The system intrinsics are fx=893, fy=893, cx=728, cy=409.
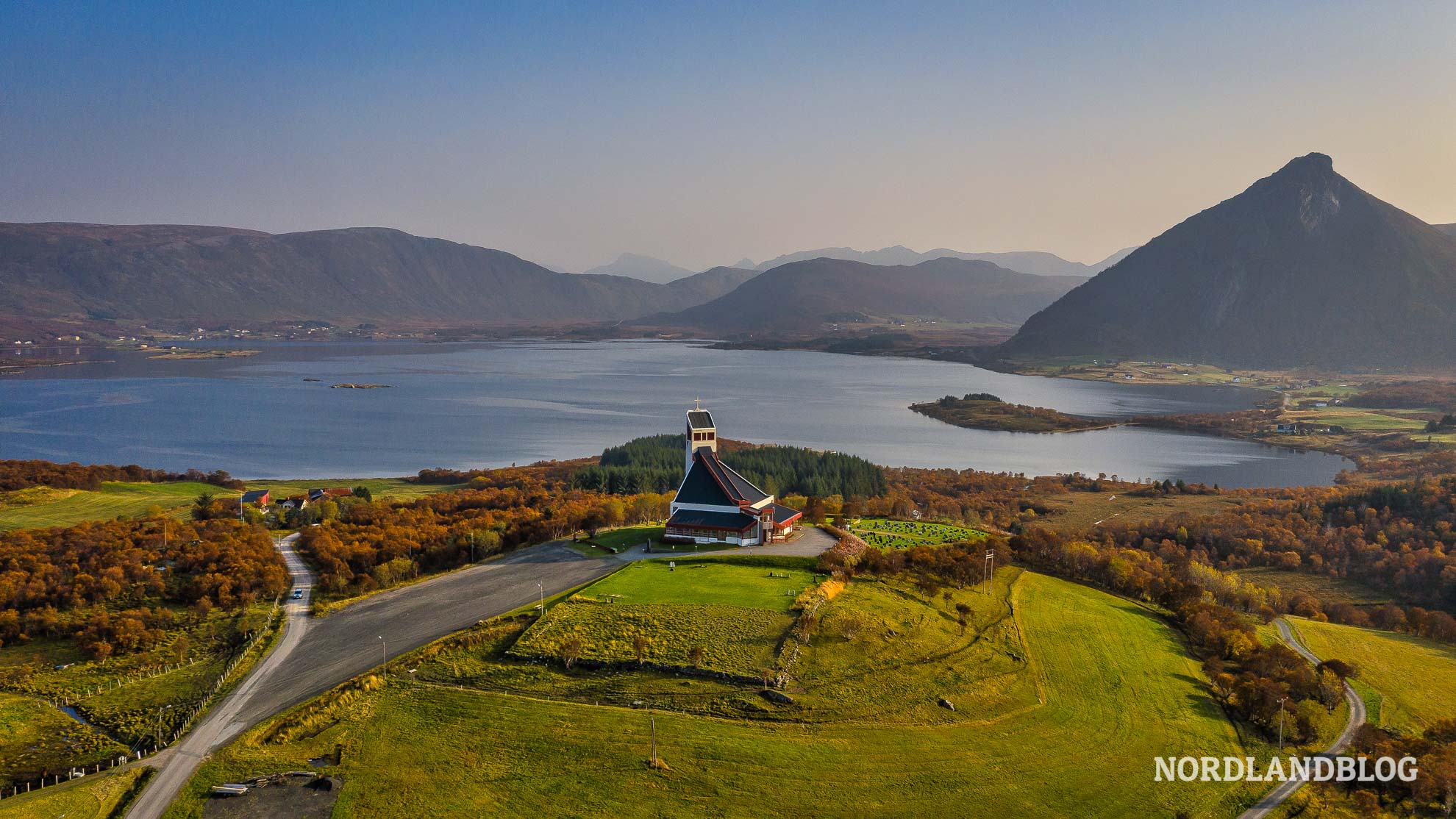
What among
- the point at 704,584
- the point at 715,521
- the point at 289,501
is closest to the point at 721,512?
the point at 715,521

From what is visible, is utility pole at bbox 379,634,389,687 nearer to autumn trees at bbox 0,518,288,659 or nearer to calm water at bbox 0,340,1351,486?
autumn trees at bbox 0,518,288,659

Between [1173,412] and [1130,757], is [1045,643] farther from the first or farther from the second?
[1173,412]

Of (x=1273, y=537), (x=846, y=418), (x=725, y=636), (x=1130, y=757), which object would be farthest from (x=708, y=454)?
(x=846, y=418)

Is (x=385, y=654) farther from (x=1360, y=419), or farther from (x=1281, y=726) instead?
(x=1360, y=419)

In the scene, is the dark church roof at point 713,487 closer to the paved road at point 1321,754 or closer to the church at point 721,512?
the church at point 721,512

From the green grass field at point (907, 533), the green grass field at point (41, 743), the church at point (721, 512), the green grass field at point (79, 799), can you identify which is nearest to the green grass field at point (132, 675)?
the green grass field at point (41, 743)

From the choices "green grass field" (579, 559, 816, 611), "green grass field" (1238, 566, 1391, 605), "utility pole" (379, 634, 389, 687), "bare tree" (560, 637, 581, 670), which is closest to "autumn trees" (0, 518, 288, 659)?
"utility pole" (379, 634, 389, 687)

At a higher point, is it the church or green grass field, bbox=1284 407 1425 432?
the church
